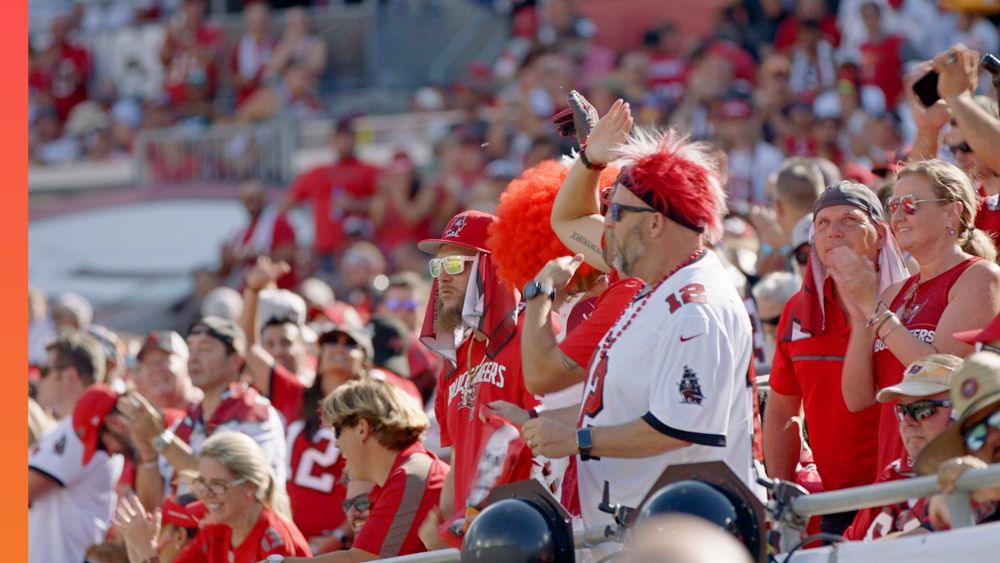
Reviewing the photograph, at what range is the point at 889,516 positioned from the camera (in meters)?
4.57

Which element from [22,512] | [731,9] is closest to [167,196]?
[731,9]

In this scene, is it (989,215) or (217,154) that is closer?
(989,215)

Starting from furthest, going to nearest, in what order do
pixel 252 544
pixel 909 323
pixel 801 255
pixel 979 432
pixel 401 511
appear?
pixel 801 255 < pixel 252 544 < pixel 401 511 < pixel 909 323 < pixel 979 432

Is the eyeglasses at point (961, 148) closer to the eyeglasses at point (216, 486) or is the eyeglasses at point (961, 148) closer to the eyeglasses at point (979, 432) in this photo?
the eyeglasses at point (979, 432)

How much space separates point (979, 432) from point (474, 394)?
64.9 inches

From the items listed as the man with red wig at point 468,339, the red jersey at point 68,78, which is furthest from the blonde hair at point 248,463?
the red jersey at point 68,78

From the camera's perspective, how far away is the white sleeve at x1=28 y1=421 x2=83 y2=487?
7.50 m

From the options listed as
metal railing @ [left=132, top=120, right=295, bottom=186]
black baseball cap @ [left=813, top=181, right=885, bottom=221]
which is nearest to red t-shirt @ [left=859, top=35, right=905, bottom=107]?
metal railing @ [left=132, top=120, right=295, bottom=186]

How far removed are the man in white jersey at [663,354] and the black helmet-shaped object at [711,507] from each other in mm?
312

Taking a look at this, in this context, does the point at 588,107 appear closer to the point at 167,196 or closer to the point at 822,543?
the point at 822,543

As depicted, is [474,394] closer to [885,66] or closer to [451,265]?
[451,265]

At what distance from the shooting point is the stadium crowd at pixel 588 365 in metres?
4.24

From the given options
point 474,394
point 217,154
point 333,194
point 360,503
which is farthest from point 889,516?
point 217,154

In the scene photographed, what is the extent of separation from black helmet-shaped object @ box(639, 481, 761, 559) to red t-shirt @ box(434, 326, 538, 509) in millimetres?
1031
